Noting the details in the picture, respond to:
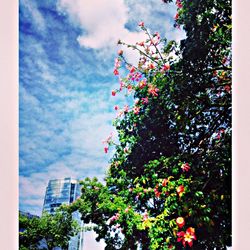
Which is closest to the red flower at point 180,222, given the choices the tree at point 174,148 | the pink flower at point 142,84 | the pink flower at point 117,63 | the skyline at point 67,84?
the tree at point 174,148

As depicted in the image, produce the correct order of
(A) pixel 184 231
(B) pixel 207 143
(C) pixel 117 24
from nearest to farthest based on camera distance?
(A) pixel 184 231, (B) pixel 207 143, (C) pixel 117 24

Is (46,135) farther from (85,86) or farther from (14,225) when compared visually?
(14,225)

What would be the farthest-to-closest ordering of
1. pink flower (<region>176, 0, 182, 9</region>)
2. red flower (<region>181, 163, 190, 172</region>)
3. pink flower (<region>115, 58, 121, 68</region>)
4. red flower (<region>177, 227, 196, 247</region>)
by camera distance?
pink flower (<region>115, 58, 121, 68</region>) → pink flower (<region>176, 0, 182, 9</region>) → red flower (<region>181, 163, 190, 172</region>) → red flower (<region>177, 227, 196, 247</region>)

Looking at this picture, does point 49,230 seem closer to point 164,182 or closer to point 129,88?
point 164,182

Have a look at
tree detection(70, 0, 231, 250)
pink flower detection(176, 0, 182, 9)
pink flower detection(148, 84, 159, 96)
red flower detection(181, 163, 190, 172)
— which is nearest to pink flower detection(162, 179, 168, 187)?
tree detection(70, 0, 231, 250)

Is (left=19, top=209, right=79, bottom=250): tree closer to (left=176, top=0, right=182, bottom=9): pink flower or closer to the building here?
the building

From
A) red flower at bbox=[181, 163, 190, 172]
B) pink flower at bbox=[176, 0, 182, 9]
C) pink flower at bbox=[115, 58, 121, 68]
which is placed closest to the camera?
red flower at bbox=[181, 163, 190, 172]

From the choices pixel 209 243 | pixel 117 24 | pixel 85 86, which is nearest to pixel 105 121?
pixel 85 86
